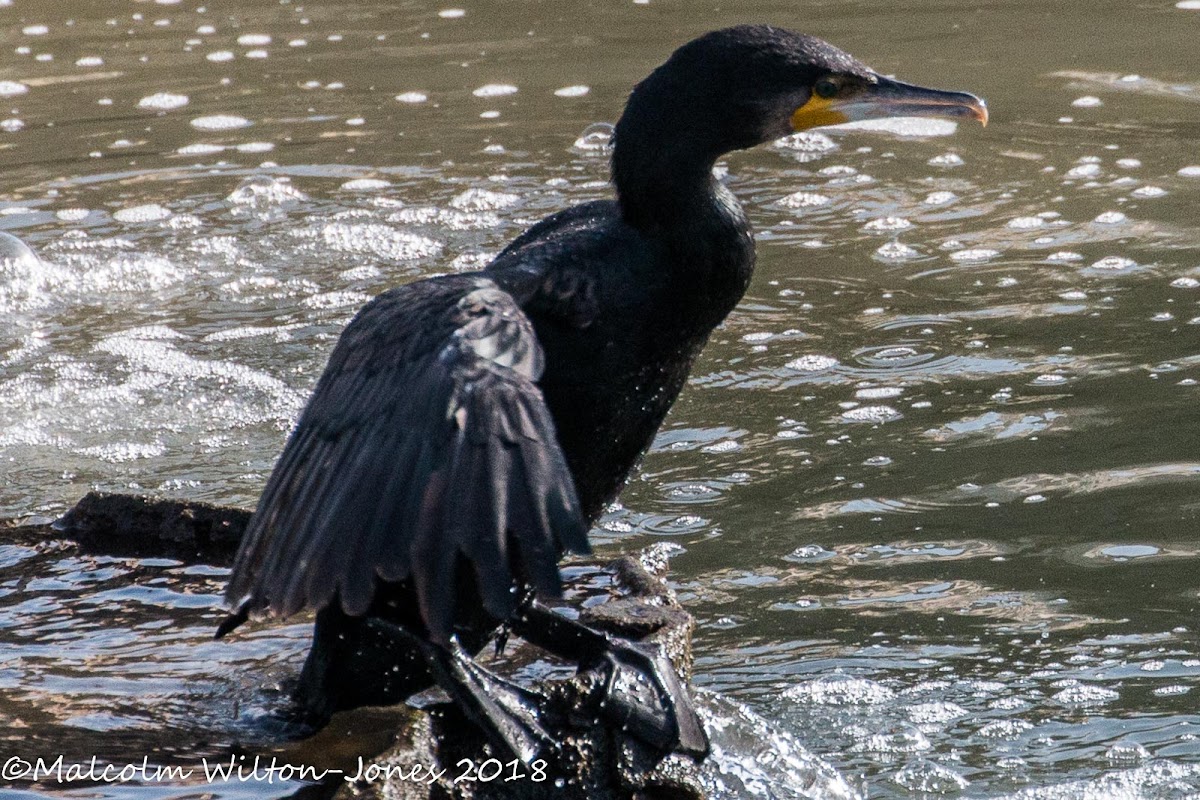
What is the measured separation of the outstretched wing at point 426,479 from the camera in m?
2.79

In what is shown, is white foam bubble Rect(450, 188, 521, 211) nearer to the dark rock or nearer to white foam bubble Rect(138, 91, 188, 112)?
white foam bubble Rect(138, 91, 188, 112)

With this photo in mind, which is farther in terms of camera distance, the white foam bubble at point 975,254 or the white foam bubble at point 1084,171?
the white foam bubble at point 1084,171

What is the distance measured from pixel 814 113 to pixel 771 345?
267 cm

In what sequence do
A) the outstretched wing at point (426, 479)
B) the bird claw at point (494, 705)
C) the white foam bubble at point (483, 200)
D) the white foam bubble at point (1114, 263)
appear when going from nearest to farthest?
the outstretched wing at point (426, 479) < the bird claw at point (494, 705) < the white foam bubble at point (1114, 263) < the white foam bubble at point (483, 200)

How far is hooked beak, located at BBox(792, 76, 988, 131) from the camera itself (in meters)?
3.85

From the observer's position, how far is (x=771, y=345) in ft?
21.3

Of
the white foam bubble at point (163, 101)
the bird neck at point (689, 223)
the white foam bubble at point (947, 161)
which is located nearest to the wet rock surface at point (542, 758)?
the bird neck at point (689, 223)

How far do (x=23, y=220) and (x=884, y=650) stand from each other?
5.50 m

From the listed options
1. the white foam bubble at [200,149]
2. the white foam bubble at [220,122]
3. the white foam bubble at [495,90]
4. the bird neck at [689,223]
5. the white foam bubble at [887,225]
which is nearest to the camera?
the bird neck at [689,223]

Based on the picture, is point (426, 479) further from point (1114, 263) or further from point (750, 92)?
point (1114, 263)

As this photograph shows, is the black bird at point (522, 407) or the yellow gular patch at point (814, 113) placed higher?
the yellow gular patch at point (814, 113)

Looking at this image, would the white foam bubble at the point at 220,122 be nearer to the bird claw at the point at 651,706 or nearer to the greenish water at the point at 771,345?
the greenish water at the point at 771,345

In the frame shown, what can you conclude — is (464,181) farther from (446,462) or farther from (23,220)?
(446,462)

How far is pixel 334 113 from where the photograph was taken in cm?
977
